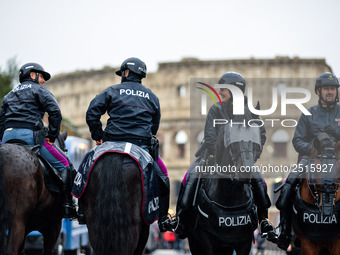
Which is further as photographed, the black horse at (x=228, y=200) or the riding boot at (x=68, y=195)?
the riding boot at (x=68, y=195)

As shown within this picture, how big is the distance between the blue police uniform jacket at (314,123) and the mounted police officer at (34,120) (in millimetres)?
3363

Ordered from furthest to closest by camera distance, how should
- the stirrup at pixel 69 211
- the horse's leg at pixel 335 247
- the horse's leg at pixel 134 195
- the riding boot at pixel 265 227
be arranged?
the stirrup at pixel 69 211 < the riding boot at pixel 265 227 < the horse's leg at pixel 335 247 < the horse's leg at pixel 134 195

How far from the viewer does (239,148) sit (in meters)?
7.38

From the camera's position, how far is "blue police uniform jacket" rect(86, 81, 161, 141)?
304 inches

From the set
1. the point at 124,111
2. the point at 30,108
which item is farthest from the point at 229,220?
the point at 30,108

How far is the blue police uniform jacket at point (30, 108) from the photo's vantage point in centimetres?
881

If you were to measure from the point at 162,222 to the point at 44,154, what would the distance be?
1999mm

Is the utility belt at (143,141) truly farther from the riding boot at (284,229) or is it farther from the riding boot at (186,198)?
the riding boot at (284,229)

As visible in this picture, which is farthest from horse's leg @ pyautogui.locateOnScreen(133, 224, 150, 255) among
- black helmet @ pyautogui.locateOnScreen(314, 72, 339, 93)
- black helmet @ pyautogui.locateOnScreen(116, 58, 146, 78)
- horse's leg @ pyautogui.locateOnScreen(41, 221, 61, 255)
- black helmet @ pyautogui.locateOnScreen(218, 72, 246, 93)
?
black helmet @ pyautogui.locateOnScreen(314, 72, 339, 93)

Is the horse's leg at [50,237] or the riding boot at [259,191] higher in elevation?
the riding boot at [259,191]

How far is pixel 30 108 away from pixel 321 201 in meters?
4.22

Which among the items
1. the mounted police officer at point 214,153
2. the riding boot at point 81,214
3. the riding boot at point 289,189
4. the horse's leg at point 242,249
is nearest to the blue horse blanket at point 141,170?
the riding boot at point 81,214

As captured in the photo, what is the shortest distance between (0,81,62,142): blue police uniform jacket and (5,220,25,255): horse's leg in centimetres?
162

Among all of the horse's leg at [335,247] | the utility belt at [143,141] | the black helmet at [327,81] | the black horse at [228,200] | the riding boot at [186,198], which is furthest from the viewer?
the black helmet at [327,81]
